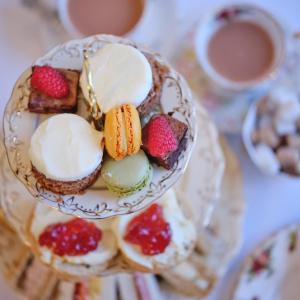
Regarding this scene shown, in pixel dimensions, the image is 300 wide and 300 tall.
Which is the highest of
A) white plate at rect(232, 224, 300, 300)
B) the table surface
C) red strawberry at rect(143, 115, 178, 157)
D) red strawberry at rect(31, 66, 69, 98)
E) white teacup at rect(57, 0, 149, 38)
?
red strawberry at rect(31, 66, 69, 98)

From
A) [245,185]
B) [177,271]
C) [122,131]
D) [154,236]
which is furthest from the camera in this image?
[245,185]

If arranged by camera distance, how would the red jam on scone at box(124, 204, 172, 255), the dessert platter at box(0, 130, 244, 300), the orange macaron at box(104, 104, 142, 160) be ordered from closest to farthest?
the orange macaron at box(104, 104, 142, 160)
the red jam on scone at box(124, 204, 172, 255)
the dessert platter at box(0, 130, 244, 300)

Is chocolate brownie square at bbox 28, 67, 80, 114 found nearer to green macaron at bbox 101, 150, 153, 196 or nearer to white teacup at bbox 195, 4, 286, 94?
green macaron at bbox 101, 150, 153, 196

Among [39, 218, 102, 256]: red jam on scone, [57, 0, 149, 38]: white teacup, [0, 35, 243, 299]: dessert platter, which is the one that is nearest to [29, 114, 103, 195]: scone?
[0, 35, 243, 299]: dessert platter

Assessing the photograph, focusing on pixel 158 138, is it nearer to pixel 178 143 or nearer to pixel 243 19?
pixel 178 143

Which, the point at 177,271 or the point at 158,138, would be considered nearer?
the point at 158,138

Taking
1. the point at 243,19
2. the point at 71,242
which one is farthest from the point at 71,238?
the point at 243,19

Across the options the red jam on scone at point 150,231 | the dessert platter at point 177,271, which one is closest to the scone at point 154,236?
the red jam on scone at point 150,231

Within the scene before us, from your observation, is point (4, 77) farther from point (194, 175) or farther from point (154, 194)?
point (154, 194)
